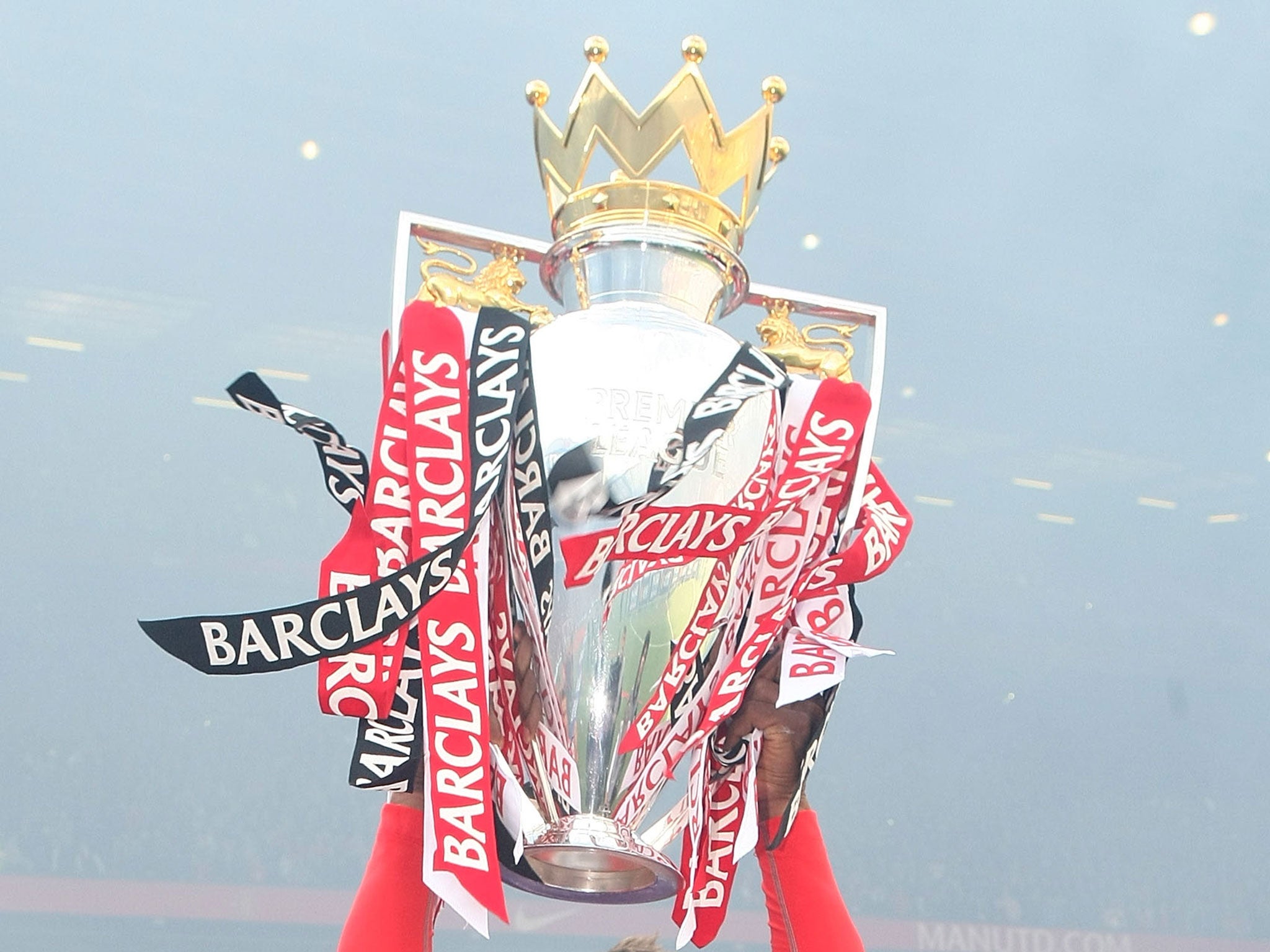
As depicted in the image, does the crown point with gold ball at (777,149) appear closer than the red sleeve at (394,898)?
No

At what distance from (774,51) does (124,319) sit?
1262 millimetres

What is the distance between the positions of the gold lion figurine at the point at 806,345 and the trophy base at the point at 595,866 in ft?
1.42

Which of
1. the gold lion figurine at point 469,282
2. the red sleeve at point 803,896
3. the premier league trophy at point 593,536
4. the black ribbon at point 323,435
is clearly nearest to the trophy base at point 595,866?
the premier league trophy at point 593,536

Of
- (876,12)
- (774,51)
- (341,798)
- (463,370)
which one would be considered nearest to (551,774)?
(463,370)

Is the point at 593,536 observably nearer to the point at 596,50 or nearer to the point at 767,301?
the point at 767,301

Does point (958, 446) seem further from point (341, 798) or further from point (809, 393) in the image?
point (809, 393)

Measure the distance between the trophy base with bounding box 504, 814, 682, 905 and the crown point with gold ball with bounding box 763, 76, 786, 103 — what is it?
2.10ft

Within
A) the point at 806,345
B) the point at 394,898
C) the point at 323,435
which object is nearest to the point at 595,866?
the point at 394,898

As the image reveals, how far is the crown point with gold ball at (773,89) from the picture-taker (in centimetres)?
124

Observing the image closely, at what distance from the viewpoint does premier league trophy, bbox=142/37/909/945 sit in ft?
3.26

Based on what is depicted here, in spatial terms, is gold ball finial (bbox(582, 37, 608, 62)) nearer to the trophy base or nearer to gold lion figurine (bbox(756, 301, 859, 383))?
gold lion figurine (bbox(756, 301, 859, 383))

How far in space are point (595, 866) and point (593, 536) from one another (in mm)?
263

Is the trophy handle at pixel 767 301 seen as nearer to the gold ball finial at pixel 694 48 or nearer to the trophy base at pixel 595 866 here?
the gold ball finial at pixel 694 48

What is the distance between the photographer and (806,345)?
48.9 inches
